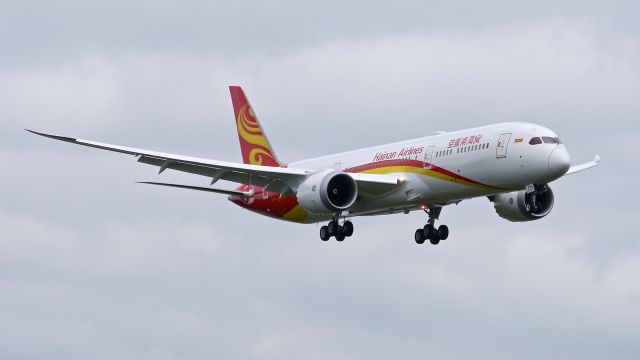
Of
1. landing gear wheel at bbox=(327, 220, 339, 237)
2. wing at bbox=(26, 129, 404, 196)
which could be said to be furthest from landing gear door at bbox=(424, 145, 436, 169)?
landing gear wheel at bbox=(327, 220, 339, 237)

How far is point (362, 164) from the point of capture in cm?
7238

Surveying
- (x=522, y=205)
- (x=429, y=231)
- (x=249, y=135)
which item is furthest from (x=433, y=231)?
(x=249, y=135)

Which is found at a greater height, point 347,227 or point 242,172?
point 242,172

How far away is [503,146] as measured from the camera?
210 feet

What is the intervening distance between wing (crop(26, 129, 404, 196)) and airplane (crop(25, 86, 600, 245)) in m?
0.05

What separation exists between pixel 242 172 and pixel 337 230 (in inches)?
208

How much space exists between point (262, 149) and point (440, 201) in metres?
15.7

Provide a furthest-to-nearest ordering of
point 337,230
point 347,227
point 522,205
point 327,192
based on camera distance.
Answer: point 522,205 < point 347,227 < point 337,230 < point 327,192

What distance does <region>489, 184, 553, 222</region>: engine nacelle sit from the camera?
69.3 m

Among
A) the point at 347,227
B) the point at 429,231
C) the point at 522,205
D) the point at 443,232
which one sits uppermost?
the point at 522,205

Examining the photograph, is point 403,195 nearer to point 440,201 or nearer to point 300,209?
point 440,201

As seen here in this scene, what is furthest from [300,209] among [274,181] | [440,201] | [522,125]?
[522,125]

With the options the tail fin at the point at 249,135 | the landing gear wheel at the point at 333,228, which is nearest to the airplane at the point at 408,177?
the landing gear wheel at the point at 333,228

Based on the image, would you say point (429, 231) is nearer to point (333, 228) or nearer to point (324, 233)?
point (333, 228)
